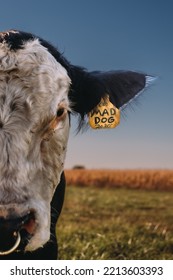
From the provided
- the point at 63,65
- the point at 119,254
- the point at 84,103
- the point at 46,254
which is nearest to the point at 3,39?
the point at 63,65

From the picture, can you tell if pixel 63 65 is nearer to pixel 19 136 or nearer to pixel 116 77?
pixel 116 77

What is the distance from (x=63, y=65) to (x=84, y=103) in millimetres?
373

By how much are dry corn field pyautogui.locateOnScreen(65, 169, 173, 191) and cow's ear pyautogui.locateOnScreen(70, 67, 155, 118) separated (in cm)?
1498

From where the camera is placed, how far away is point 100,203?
1487cm

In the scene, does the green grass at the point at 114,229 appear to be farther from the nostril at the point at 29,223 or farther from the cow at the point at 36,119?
the nostril at the point at 29,223

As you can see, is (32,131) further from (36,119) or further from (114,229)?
(114,229)

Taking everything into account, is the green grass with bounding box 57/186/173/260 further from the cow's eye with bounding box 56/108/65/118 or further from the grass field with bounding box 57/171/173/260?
the cow's eye with bounding box 56/108/65/118

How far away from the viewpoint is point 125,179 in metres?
22.0

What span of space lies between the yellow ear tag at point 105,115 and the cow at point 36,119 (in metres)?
0.04

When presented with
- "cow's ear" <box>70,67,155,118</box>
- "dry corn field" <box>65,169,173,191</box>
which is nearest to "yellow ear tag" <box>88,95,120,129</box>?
"cow's ear" <box>70,67,155,118</box>

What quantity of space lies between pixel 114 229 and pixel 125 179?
12106 millimetres

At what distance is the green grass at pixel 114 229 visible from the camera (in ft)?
24.6

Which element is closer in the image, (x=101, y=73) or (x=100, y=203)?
(x=101, y=73)
